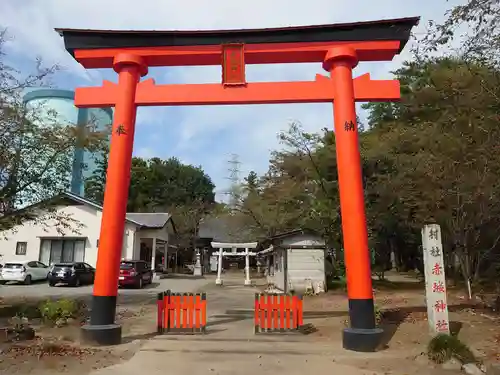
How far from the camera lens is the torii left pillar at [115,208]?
843 cm

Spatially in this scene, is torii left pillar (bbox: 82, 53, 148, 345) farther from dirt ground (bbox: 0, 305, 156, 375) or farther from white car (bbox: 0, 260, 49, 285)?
white car (bbox: 0, 260, 49, 285)

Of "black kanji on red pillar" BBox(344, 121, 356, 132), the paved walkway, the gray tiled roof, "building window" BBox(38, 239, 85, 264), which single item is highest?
the gray tiled roof

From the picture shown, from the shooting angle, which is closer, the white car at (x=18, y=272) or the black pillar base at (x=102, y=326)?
the black pillar base at (x=102, y=326)

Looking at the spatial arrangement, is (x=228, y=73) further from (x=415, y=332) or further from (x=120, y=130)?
(x=415, y=332)

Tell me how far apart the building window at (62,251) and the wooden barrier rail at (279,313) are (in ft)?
72.7

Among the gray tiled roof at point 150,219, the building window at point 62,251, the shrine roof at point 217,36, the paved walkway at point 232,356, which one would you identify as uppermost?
the shrine roof at point 217,36

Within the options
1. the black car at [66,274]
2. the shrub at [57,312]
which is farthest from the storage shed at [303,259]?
the black car at [66,274]

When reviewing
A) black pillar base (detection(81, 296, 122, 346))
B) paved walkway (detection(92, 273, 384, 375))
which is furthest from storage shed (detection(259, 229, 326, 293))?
black pillar base (detection(81, 296, 122, 346))

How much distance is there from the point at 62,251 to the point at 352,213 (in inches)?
1005

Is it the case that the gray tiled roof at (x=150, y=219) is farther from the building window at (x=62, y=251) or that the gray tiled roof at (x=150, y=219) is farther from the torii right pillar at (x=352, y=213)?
the torii right pillar at (x=352, y=213)

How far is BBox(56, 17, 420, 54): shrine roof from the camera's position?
9320mm

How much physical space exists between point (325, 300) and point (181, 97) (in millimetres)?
11219

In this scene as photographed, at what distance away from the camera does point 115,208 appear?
8.86 meters

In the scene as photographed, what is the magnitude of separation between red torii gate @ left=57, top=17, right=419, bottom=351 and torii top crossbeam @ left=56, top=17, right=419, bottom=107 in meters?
0.02
